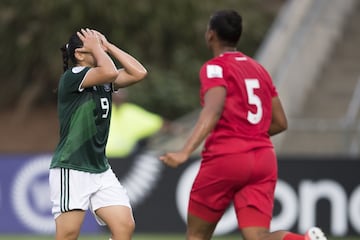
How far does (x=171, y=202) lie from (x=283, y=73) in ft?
18.6

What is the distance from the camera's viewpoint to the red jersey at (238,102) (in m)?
9.30

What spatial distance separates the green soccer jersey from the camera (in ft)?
Result: 30.7

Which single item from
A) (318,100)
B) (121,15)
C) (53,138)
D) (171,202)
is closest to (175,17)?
(121,15)

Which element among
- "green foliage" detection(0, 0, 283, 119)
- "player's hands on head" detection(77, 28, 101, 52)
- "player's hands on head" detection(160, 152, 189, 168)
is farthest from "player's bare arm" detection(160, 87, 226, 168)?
"green foliage" detection(0, 0, 283, 119)

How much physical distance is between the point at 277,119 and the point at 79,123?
1.60 m

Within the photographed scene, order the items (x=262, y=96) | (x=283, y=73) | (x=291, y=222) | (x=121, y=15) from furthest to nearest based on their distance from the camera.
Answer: (x=121, y=15) → (x=283, y=73) → (x=291, y=222) → (x=262, y=96)

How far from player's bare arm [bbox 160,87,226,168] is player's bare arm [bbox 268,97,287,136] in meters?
0.70

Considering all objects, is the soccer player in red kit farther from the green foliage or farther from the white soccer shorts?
the green foliage

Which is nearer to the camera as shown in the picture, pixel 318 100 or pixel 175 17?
pixel 318 100

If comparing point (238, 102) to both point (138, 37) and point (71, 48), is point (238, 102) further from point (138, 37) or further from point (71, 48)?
point (138, 37)

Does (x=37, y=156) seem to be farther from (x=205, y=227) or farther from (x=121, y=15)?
(x=121, y=15)

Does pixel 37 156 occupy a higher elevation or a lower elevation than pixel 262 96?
lower

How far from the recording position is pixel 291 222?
1580cm

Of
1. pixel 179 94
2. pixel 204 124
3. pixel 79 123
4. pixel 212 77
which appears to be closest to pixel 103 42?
pixel 79 123
